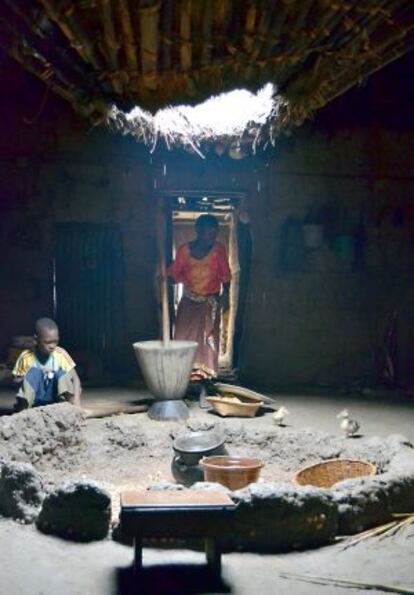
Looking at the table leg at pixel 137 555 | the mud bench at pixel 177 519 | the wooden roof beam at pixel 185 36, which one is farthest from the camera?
the wooden roof beam at pixel 185 36

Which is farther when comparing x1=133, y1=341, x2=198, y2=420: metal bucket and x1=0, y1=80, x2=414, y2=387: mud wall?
x1=0, y1=80, x2=414, y2=387: mud wall

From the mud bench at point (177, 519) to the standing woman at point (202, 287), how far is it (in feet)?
14.2

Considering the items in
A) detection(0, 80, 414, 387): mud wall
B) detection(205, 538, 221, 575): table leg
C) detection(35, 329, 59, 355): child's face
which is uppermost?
detection(0, 80, 414, 387): mud wall

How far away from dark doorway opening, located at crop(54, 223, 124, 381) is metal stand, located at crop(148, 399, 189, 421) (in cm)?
235

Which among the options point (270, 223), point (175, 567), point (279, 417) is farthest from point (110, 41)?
point (270, 223)

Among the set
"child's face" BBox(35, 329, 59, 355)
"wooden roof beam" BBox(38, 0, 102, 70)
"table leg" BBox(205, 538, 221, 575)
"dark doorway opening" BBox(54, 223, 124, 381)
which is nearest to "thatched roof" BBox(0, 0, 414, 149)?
"wooden roof beam" BBox(38, 0, 102, 70)

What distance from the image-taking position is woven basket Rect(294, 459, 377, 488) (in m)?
5.42

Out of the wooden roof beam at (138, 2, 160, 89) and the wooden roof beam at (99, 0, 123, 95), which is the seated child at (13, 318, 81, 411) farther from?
the wooden roof beam at (138, 2, 160, 89)

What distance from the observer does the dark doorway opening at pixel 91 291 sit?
368 inches

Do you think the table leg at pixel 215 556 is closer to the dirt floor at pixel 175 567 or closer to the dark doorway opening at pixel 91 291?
the dirt floor at pixel 175 567

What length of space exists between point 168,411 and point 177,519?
3.05m

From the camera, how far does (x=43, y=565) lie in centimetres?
410

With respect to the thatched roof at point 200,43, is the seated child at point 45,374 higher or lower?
lower

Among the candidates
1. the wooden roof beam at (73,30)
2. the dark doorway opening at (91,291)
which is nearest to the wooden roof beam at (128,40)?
the wooden roof beam at (73,30)
